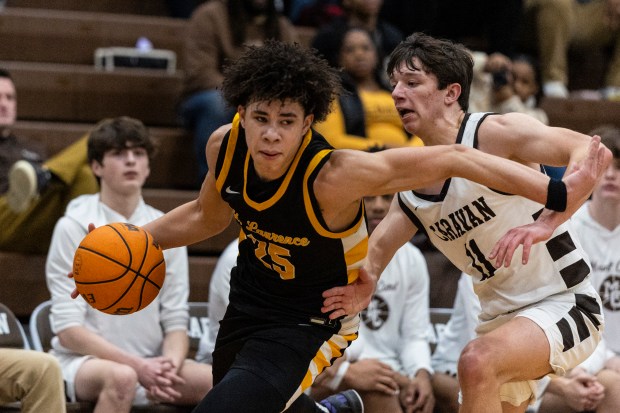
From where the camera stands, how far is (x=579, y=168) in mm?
4312

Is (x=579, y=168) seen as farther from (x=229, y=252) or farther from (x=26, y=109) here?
(x=26, y=109)

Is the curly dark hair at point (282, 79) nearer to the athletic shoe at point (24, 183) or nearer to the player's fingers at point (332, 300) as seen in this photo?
the player's fingers at point (332, 300)

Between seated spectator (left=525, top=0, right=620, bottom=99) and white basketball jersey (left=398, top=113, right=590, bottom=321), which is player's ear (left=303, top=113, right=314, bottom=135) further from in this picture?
seated spectator (left=525, top=0, right=620, bottom=99)

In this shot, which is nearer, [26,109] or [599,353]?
[599,353]

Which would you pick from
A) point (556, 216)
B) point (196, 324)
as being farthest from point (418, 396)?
point (556, 216)

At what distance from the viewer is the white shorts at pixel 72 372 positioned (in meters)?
5.82

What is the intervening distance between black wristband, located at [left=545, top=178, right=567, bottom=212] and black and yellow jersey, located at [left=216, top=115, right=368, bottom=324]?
79 centimetres

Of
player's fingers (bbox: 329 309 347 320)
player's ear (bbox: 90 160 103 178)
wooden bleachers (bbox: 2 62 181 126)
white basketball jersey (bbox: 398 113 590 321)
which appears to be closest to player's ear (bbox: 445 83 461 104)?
white basketball jersey (bbox: 398 113 590 321)

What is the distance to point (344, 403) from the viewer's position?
5.18 m

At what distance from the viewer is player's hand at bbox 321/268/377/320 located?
4.52 m

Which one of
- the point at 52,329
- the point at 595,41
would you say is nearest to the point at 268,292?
the point at 52,329

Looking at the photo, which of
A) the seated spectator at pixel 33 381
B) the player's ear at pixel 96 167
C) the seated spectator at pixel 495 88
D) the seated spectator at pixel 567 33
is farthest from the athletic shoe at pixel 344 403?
the seated spectator at pixel 567 33

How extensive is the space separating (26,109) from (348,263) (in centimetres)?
443

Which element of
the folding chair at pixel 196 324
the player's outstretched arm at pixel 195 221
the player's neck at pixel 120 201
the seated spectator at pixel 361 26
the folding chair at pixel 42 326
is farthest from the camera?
the seated spectator at pixel 361 26
